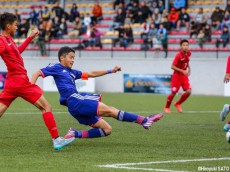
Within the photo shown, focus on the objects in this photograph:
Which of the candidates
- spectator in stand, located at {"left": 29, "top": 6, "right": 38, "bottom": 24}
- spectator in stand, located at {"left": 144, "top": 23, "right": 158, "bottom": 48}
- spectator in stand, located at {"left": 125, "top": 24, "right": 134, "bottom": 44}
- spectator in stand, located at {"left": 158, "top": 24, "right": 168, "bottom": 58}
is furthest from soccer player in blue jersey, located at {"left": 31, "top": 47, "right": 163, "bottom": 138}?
spectator in stand, located at {"left": 29, "top": 6, "right": 38, "bottom": 24}

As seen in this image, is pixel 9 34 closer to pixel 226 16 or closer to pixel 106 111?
pixel 106 111

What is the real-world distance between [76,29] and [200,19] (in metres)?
7.69

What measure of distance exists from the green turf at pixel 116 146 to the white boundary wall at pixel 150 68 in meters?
14.9

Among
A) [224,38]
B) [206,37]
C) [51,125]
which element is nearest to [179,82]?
[51,125]

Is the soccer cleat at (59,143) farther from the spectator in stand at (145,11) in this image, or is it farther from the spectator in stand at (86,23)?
the spectator in stand at (86,23)

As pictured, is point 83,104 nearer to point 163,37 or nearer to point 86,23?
point 163,37

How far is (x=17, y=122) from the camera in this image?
56.2ft

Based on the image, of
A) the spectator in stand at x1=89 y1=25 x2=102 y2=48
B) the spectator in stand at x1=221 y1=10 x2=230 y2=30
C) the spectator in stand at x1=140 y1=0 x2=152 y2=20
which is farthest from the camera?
the spectator in stand at x1=140 y1=0 x2=152 y2=20

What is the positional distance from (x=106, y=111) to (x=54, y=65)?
1.29 meters

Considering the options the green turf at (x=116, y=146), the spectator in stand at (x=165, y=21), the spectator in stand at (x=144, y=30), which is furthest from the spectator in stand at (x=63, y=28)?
the green turf at (x=116, y=146)

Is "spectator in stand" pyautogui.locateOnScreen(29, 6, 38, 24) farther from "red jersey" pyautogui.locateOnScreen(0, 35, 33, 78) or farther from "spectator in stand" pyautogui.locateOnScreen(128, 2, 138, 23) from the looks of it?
"red jersey" pyautogui.locateOnScreen(0, 35, 33, 78)

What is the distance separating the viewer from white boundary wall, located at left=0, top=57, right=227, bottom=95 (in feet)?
110

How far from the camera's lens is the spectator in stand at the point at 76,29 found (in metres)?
39.1

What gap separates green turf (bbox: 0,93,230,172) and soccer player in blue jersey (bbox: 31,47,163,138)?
350mm
